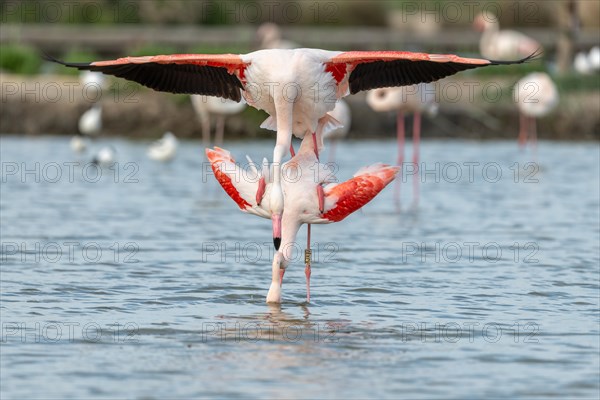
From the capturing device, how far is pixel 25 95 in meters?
17.9

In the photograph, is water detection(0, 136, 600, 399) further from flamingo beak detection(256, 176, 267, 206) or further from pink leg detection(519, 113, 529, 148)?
pink leg detection(519, 113, 529, 148)

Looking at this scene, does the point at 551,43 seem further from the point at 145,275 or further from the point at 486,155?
the point at 145,275

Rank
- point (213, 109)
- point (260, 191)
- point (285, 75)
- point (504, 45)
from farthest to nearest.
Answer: point (504, 45)
point (213, 109)
point (285, 75)
point (260, 191)

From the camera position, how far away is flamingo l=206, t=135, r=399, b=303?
717 cm

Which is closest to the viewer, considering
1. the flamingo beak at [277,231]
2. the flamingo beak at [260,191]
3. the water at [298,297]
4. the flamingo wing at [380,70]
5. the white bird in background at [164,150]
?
the water at [298,297]

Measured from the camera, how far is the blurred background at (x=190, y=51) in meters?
18.0

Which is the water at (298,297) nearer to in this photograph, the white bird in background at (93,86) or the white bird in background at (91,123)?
the white bird in background at (91,123)

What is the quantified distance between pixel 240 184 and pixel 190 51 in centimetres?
1212

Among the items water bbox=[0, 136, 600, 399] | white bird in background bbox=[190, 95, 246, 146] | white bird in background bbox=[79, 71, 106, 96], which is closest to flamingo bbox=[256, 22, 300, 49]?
white bird in background bbox=[79, 71, 106, 96]

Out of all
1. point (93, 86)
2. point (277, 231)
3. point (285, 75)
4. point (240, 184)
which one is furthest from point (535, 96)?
point (277, 231)

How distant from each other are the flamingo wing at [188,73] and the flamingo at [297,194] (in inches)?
24.5

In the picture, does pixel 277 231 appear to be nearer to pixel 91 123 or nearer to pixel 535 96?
pixel 91 123

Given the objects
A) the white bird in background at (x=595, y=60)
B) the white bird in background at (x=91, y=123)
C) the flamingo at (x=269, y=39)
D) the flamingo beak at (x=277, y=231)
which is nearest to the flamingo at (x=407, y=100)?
the white bird in background at (x=91, y=123)

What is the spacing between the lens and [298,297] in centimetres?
769
